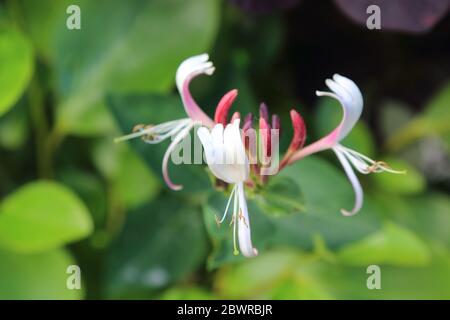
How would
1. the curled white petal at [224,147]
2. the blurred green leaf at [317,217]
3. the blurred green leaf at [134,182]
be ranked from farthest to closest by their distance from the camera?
the blurred green leaf at [134,182], the blurred green leaf at [317,217], the curled white petal at [224,147]

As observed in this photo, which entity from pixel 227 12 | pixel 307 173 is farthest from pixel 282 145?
pixel 227 12

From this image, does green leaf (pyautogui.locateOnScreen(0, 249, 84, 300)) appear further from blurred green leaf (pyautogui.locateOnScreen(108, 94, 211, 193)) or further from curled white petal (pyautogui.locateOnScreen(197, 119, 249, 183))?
curled white petal (pyautogui.locateOnScreen(197, 119, 249, 183))

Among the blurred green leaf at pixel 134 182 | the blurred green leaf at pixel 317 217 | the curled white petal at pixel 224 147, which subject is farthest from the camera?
the blurred green leaf at pixel 134 182

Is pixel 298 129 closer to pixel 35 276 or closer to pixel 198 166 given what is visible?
pixel 198 166

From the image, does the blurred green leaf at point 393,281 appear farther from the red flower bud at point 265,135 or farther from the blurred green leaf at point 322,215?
the red flower bud at point 265,135

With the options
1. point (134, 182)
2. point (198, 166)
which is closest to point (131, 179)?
point (134, 182)

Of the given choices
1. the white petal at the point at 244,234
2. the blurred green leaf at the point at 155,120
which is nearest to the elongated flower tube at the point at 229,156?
the white petal at the point at 244,234
